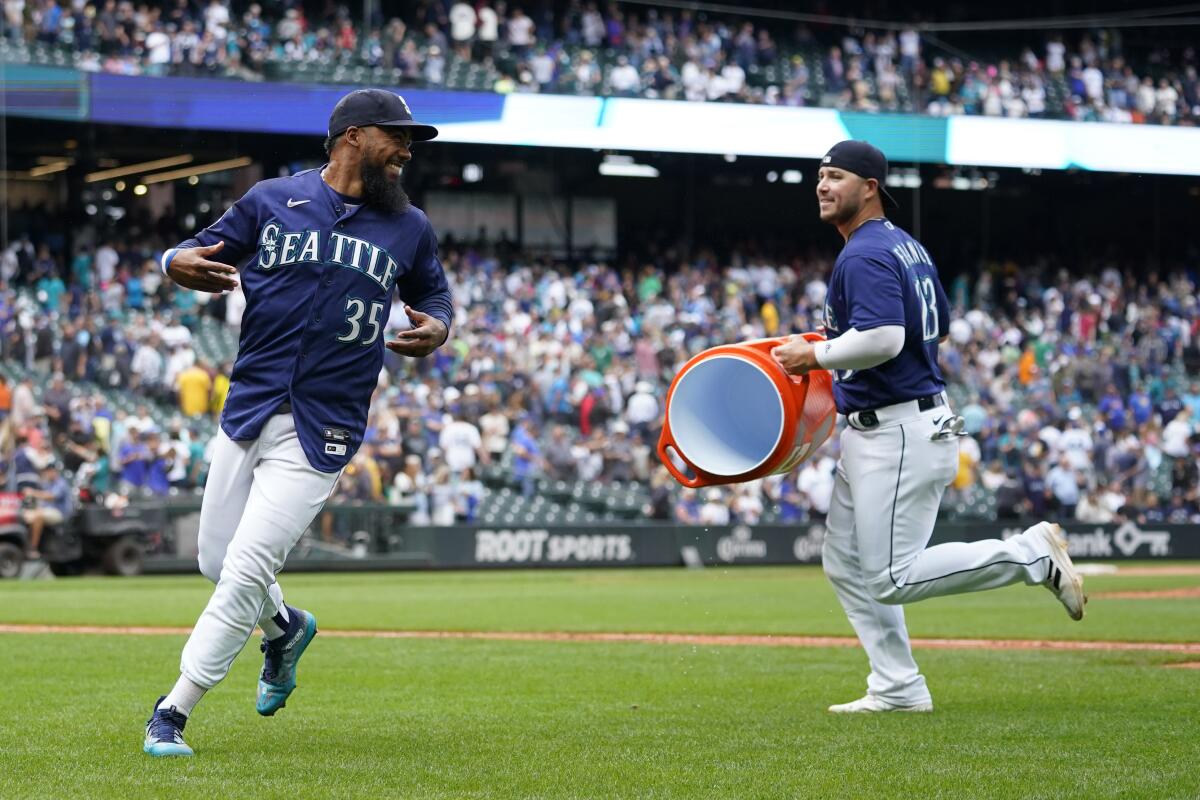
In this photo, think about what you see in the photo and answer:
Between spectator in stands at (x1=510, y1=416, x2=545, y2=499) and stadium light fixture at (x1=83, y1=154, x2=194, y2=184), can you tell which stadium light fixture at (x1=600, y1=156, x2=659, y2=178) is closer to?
stadium light fixture at (x1=83, y1=154, x2=194, y2=184)

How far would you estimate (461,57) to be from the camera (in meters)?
29.0

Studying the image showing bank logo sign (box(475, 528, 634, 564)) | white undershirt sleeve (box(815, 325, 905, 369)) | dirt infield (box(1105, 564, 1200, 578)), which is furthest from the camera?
bank logo sign (box(475, 528, 634, 564))

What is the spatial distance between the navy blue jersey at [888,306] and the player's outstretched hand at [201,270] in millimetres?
2402

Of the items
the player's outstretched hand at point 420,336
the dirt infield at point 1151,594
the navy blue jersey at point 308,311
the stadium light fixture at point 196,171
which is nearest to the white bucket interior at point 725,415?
the player's outstretched hand at point 420,336

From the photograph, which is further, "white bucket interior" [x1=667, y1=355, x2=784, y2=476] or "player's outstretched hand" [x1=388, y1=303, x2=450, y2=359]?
"white bucket interior" [x1=667, y1=355, x2=784, y2=476]

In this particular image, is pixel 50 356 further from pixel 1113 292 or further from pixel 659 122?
pixel 1113 292

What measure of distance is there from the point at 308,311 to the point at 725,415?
2072 millimetres

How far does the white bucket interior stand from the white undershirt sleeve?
1.22 feet

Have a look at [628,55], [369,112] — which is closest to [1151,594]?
[369,112]

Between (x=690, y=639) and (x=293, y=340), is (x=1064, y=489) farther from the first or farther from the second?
(x=293, y=340)

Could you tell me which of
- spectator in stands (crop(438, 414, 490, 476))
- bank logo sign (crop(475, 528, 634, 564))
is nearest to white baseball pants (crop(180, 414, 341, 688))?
bank logo sign (crop(475, 528, 634, 564))

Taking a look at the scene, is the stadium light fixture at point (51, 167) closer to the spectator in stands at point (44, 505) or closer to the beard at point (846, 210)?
the spectator in stands at point (44, 505)

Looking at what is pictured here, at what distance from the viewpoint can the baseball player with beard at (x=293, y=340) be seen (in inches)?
207

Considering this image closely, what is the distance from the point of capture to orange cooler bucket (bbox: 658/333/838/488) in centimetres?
642
